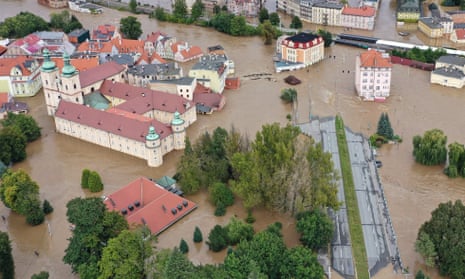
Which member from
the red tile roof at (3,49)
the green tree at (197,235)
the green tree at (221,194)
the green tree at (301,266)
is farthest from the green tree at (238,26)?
the green tree at (301,266)

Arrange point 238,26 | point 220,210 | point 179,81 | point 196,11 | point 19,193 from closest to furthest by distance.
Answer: point 19,193 → point 220,210 → point 179,81 → point 238,26 → point 196,11

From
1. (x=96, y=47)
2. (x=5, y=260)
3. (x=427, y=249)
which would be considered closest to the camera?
(x=5, y=260)

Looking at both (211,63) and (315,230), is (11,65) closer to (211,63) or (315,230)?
(211,63)

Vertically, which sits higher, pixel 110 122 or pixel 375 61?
pixel 375 61

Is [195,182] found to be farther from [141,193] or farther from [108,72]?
[108,72]

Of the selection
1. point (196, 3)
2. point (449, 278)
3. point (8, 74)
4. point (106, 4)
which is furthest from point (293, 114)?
point (106, 4)

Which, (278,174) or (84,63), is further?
(84,63)

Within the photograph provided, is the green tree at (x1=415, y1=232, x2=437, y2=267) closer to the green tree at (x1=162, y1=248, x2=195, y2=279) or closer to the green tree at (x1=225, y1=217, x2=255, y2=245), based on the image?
the green tree at (x1=225, y1=217, x2=255, y2=245)

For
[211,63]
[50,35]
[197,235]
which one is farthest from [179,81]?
[50,35]

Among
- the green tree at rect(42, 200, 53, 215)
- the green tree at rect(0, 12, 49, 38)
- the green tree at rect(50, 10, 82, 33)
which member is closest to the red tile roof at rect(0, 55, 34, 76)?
the green tree at rect(0, 12, 49, 38)
